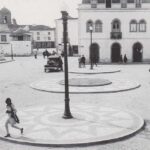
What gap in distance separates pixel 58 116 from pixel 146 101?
523cm

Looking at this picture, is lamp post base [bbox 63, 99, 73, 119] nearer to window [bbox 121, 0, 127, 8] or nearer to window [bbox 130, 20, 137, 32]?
window [bbox 130, 20, 137, 32]

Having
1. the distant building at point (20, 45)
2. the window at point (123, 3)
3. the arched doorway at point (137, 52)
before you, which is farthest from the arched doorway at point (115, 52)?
the distant building at point (20, 45)

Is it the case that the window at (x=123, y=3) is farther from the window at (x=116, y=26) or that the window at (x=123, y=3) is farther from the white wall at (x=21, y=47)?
the white wall at (x=21, y=47)

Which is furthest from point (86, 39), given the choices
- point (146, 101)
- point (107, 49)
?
point (146, 101)

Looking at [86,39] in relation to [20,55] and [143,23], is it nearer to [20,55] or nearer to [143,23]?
[143,23]

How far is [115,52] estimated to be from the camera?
4075cm

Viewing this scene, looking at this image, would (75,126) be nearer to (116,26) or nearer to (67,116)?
(67,116)

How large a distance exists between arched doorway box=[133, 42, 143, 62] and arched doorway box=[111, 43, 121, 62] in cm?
215

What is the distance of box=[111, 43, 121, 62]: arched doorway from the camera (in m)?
40.6

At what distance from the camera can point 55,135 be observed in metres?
9.32

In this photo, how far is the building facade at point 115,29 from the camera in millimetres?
39656

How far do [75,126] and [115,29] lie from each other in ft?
103

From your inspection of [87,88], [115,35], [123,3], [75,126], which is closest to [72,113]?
[75,126]

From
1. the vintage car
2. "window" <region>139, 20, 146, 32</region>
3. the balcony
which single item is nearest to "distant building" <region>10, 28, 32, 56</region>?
the balcony
